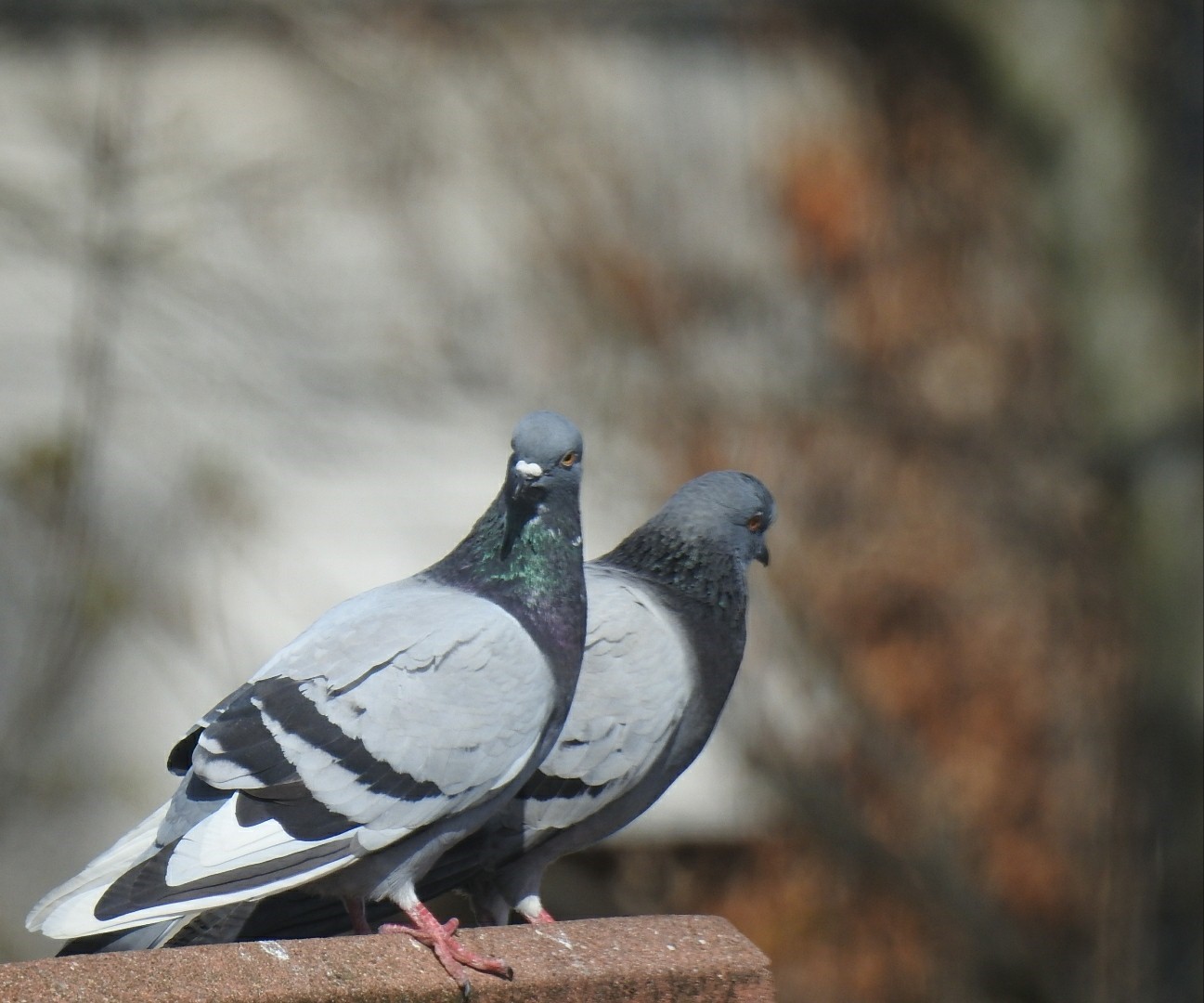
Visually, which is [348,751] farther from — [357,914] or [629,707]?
[629,707]

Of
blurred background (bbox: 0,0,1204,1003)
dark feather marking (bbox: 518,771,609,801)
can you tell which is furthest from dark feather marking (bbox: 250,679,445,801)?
blurred background (bbox: 0,0,1204,1003)

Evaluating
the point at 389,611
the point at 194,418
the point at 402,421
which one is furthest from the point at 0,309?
the point at 389,611

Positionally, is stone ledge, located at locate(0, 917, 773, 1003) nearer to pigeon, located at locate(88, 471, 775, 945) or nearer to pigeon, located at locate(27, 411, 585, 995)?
pigeon, located at locate(27, 411, 585, 995)

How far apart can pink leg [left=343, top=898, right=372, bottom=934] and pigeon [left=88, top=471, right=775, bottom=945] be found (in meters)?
0.16

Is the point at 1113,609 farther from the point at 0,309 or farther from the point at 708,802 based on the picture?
the point at 0,309

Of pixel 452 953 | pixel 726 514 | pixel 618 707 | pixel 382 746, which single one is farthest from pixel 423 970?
pixel 726 514

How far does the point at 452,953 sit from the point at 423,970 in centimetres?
6

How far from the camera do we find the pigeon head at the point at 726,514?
11.8ft

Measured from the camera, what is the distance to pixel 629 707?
335cm

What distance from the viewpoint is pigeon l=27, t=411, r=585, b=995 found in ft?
8.85

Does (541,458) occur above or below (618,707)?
above

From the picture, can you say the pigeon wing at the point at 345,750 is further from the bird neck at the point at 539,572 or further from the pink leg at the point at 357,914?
the pink leg at the point at 357,914

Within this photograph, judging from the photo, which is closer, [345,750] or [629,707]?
[345,750]

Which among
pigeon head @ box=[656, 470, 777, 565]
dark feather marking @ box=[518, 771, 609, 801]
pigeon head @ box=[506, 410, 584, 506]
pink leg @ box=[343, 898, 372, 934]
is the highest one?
pigeon head @ box=[506, 410, 584, 506]
